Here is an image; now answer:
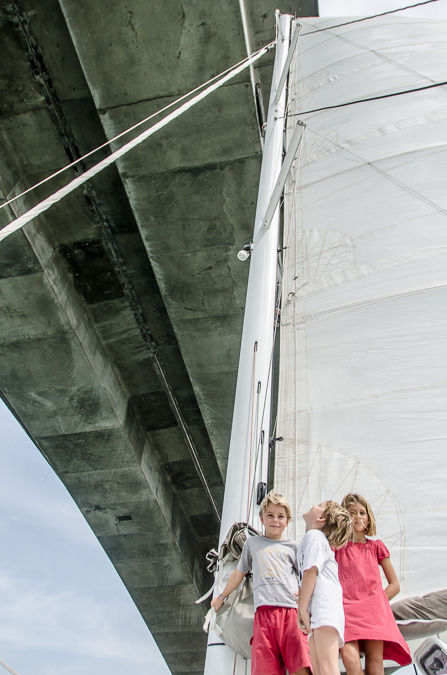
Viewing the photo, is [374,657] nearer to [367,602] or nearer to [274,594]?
[367,602]

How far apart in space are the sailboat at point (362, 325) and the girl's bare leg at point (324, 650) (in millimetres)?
443

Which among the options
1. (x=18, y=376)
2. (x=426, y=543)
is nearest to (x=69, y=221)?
(x=18, y=376)

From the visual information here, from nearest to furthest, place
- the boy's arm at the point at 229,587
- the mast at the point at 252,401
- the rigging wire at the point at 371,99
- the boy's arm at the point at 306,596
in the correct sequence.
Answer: the boy's arm at the point at 306,596 → the boy's arm at the point at 229,587 → the mast at the point at 252,401 → the rigging wire at the point at 371,99

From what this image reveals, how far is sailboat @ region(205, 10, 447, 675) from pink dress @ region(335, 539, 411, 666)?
131mm

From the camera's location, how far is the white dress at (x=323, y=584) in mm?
1947

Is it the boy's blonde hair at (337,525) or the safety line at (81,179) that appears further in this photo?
the safety line at (81,179)

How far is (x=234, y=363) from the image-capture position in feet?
28.6

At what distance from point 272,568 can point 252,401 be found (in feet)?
3.08

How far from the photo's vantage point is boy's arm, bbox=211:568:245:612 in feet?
7.74

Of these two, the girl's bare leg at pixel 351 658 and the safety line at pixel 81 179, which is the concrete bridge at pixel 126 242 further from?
the girl's bare leg at pixel 351 658

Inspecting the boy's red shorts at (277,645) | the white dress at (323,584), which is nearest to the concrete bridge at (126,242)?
the white dress at (323,584)

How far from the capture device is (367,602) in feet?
7.14

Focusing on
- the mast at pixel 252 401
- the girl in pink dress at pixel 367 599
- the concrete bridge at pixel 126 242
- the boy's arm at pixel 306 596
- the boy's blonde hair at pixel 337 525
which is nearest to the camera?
the boy's arm at pixel 306 596

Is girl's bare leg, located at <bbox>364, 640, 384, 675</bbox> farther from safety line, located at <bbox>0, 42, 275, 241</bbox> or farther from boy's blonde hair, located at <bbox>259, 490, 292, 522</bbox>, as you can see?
safety line, located at <bbox>0, 42, 275, 241</bbox>
